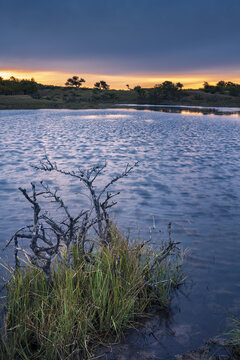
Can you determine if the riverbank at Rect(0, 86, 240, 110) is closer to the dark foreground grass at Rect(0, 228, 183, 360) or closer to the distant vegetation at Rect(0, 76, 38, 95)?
the distant vegetation at Rect(0, 76, 38, 95)

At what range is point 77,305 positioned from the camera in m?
4.88

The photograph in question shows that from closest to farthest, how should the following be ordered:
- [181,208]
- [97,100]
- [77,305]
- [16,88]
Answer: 1. [77,305]
2. [181,208]
3. [97,100]
4. [16,88]

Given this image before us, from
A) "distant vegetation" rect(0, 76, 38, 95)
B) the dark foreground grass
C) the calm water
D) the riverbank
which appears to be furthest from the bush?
"distant vegetation" rect(0, 76, 38, 95)

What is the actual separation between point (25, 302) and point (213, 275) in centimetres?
387

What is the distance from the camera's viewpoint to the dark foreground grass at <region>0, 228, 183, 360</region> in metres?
4.42

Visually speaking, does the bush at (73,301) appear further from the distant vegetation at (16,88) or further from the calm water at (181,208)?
the distant vegetation at (16,88)

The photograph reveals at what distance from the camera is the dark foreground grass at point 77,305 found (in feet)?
14.5

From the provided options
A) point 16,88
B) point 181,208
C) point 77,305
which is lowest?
point 181,208

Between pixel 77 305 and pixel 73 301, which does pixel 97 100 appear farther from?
pixel 73 301

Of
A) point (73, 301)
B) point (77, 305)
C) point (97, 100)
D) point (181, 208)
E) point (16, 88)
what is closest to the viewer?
point (73, 301)

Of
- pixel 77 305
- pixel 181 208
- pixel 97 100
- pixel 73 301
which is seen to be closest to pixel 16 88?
pixel 97 100

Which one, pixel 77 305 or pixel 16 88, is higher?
pixel 16 88

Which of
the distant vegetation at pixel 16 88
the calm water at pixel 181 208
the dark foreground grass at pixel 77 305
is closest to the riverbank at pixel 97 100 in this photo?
the distant vegetation at pixel 16 88

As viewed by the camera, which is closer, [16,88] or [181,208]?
[181,208]
